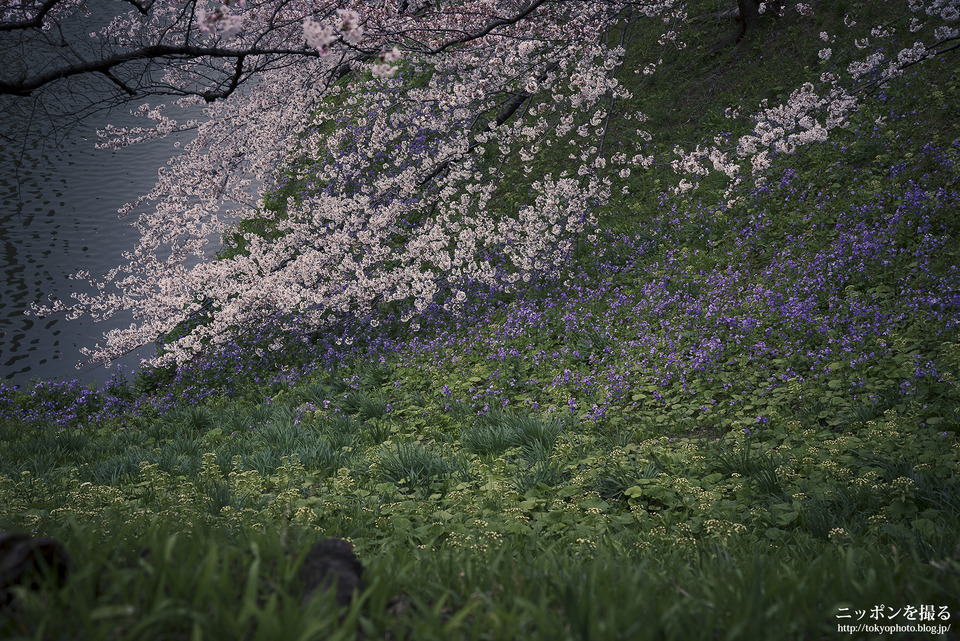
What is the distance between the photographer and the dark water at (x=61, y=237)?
37.4ft

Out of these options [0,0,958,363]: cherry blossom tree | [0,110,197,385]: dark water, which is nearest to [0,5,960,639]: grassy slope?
[0,0,958,363]: cherry blossom tree

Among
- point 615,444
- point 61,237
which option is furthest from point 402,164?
point 61,237

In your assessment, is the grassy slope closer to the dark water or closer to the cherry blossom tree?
the cherry blossom tree

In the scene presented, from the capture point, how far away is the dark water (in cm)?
1141

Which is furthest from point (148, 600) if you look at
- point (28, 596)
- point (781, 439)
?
point (781, 439)

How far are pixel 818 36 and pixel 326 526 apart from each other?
1087 centimetres

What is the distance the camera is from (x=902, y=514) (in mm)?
3379

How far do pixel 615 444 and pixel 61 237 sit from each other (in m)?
16.2

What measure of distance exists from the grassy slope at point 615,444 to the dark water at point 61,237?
7.00 feet

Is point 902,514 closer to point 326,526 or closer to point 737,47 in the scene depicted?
point 326,526

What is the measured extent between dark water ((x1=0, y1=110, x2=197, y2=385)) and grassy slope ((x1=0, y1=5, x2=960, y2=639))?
83.9 inches

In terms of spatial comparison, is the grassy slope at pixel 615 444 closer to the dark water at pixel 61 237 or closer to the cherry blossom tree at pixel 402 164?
the cherry blossom tree at pixel 402 164

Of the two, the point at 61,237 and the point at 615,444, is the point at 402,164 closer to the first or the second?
the point at 615,444

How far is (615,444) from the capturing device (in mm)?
5070
